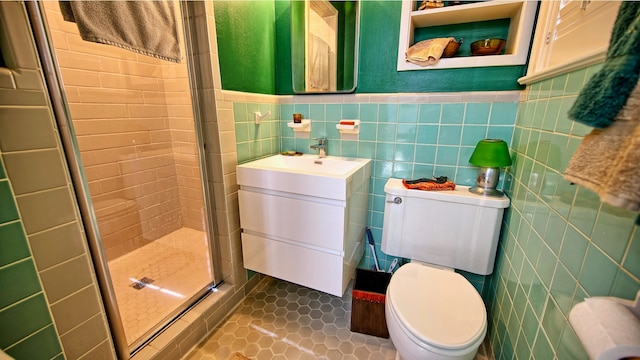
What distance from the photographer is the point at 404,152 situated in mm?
1486

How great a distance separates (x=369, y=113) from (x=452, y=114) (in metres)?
0.46

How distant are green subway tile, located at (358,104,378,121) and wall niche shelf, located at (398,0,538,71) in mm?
258

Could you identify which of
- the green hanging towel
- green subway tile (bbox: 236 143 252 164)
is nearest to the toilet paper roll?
the green hanging towel

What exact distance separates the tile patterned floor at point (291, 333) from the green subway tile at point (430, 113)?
124cm

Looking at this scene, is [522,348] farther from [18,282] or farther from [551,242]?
[18,282]

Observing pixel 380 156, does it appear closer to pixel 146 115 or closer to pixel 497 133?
pixel 497 133

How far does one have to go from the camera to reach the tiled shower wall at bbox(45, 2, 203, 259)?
1459mm

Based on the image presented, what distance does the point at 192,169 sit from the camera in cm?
183

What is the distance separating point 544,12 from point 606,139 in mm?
1044

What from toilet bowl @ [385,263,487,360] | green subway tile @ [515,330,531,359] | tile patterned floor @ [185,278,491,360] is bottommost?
tile patterned floor @ [185,278,491,360]

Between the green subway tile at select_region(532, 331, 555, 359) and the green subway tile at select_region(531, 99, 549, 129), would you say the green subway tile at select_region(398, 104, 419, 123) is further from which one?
the green subway tile at select_region(532, 331, 555, 359)

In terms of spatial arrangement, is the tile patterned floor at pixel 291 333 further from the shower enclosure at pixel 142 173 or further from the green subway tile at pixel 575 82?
the green subway tile at pixel 575 82

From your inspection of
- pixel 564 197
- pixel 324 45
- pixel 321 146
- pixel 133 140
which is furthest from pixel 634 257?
pixel 133 140

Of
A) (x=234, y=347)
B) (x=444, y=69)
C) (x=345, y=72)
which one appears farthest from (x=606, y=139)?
(x=234, y=347)
